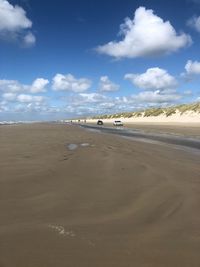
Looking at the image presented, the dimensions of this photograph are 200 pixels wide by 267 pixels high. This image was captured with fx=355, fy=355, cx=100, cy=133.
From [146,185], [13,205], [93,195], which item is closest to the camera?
[13,205]

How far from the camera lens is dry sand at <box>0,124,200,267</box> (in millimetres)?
4273

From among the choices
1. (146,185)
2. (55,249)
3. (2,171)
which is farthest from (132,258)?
(2,171)

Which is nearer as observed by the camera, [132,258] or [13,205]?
[132,258]

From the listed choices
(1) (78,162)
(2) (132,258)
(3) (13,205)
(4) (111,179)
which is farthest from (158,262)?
(1) (78,162)

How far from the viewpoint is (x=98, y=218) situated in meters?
5.75

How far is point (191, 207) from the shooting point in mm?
6512

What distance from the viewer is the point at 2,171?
10.1 meters

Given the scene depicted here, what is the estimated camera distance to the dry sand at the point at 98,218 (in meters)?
4.27

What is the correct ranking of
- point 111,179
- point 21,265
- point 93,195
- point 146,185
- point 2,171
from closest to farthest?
point 21,265 → point 93,195 → point 146,185 → point 111,179 → point 2,171

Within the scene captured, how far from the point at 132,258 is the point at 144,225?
49.2 inches

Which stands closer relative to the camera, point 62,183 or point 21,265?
point 21,265

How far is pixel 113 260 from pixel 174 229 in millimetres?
1453

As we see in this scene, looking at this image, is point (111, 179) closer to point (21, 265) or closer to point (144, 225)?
point (144, 225)

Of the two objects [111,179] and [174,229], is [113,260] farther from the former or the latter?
[111,179]
